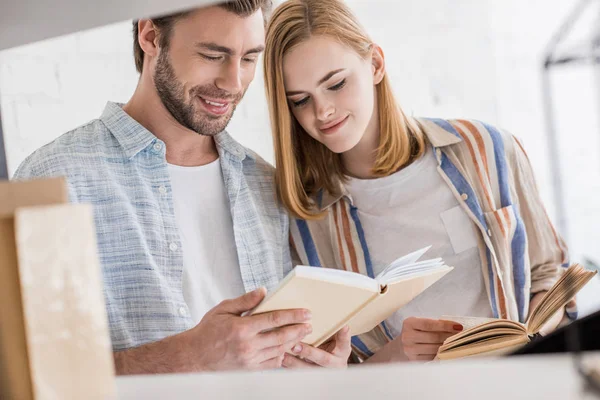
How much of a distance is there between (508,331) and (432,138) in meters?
0.50

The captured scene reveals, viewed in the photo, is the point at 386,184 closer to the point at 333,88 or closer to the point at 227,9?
the point at 333,88

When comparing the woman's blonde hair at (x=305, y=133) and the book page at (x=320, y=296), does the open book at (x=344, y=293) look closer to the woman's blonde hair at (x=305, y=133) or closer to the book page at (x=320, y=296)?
the book page at (x=320, y=296)

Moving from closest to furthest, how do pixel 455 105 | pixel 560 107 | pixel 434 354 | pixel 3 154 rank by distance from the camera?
pixel 3 154 → pixel 434 354 → pixel 455 105 → pixel 560 107

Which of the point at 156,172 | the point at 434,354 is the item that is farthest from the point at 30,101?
the point at 434,354

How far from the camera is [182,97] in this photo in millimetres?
1250

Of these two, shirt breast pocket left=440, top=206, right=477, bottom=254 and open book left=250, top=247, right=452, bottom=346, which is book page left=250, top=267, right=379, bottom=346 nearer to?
open book left=250, top=247, right=452, bottom=346

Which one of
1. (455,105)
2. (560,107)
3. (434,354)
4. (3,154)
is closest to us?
(3,154)

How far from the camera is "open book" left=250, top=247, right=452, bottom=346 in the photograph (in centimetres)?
87

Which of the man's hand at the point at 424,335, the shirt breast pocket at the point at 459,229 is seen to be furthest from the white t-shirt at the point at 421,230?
the man's hand at the point at 424,335

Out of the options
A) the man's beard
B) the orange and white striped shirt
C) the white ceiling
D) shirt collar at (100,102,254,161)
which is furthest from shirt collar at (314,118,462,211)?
the white ceiling

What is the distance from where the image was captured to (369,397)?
1.45 ft

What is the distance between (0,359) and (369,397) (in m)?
0.25

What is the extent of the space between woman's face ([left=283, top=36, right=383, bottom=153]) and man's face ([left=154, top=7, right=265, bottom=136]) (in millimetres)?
99

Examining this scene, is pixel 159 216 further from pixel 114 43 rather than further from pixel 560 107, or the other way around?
pixel 560 107
